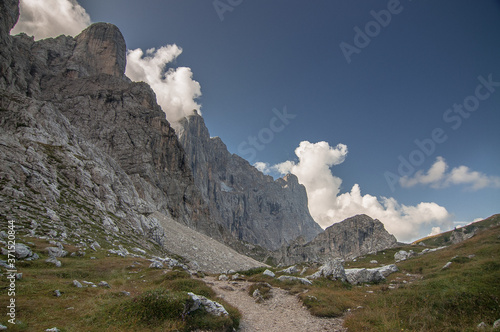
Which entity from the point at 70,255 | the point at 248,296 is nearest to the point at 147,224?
the point at 70,255

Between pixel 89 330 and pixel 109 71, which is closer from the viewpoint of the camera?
pixel 89 330

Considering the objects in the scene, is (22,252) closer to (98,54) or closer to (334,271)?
(334,271)

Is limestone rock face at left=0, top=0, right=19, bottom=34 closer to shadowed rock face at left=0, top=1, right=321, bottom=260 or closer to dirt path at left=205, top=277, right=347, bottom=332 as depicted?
shadowed rock face at left=0, top=1, right=321, bottom=260

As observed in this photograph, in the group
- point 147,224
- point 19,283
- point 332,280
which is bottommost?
point 332,280

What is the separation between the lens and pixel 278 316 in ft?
48.3

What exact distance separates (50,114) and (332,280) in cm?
8375

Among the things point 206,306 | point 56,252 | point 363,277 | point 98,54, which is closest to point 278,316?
point 206,306

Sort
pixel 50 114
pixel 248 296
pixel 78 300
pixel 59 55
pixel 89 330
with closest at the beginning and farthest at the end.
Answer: pixel 89 330 < pixel 78 300 < pixel 248 296 < pixel 50 114 < pixel 59 55

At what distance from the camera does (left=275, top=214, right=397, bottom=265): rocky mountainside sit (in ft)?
527

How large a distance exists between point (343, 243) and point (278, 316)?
18288 cm

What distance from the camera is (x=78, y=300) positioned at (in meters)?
12.7

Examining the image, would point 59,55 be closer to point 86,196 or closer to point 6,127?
point 6,127

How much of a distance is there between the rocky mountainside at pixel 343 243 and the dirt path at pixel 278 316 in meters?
159

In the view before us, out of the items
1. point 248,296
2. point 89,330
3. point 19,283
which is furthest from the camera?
point 248,296
